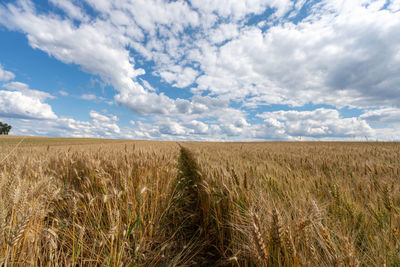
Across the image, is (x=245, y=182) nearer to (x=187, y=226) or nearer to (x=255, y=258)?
(x=255, y=258)

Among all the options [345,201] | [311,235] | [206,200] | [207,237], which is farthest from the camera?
[206,200]

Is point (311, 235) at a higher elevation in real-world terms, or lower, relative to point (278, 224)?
lower

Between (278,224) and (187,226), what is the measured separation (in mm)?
1854

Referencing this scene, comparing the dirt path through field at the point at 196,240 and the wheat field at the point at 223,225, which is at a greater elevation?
the wheat field at the point at 223,225

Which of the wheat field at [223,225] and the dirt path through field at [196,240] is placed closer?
the wheat field at [223,225]

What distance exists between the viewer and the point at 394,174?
7.57 feet

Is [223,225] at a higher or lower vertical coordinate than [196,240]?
higher

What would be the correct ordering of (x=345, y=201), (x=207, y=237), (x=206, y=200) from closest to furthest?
(x=345, y=201), (x=207, y=237), (x=206, y=200)

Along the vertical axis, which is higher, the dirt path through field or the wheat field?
the wheat field

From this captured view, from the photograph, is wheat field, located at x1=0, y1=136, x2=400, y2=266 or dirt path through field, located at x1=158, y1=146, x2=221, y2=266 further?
dirt path through field, located at x1=158, y1=146, x2=221, y2=266

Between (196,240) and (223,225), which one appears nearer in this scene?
(223,225)

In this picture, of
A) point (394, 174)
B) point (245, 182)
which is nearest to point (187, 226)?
point (245, 182)

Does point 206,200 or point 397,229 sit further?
point 206,200

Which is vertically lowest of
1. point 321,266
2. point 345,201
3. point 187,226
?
point 187,226
